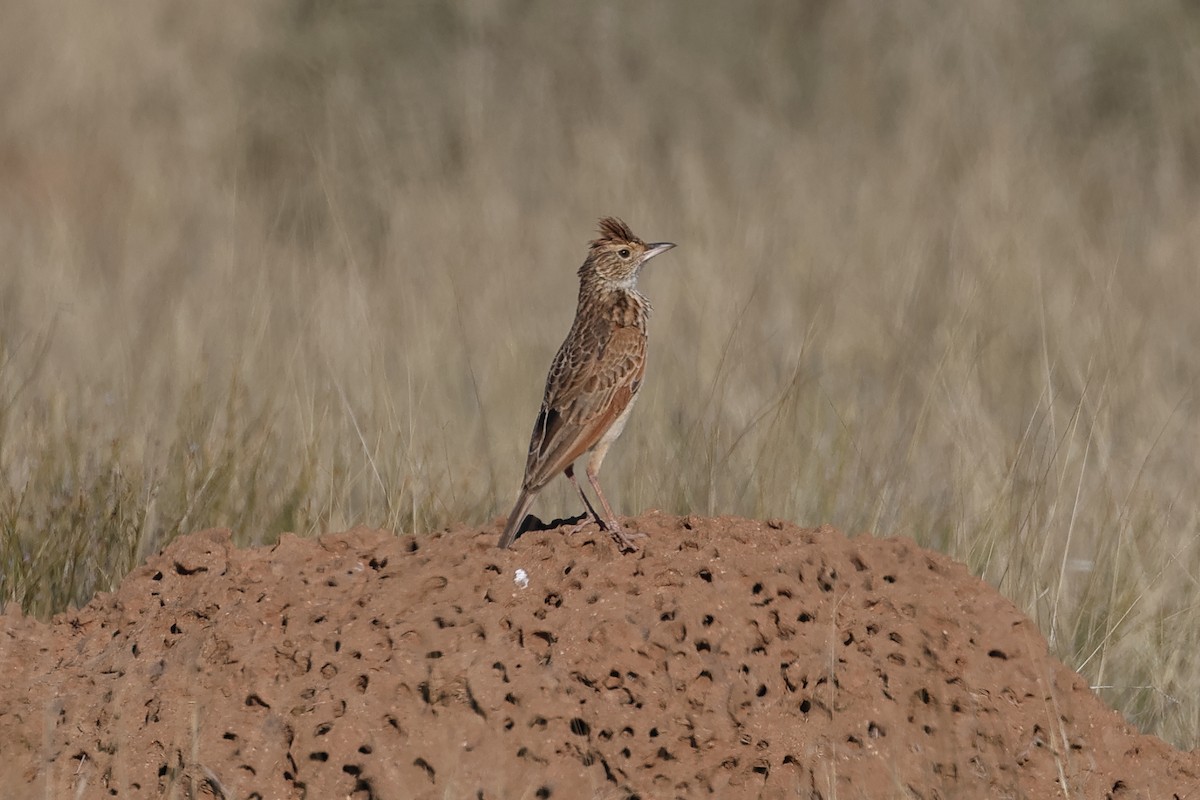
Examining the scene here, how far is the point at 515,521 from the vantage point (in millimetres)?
5242

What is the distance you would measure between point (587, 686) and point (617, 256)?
2.52 metres

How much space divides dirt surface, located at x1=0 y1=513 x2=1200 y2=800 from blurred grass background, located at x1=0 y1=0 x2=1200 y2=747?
4.68 feet

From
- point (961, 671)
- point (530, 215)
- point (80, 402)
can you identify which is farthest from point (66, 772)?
point (530, 215)

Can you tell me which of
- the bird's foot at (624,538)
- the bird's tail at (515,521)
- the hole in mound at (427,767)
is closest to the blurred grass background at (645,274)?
the bird's tail at (515,521)

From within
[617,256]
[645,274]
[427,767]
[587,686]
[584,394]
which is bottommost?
[427,767]

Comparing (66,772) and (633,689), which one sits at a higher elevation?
(633,689)

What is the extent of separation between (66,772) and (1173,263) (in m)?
8.69

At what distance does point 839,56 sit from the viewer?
17.1 m

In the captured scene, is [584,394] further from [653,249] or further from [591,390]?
[653,249]

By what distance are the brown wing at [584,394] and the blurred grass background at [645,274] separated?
968mm

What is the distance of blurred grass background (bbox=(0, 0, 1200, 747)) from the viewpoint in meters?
7.12

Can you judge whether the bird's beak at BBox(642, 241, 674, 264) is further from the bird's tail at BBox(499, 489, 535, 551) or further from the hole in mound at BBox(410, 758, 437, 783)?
the hole in mound at BBox(410, 758, 437, 783)

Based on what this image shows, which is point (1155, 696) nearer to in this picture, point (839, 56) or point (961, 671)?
point (961, 671)

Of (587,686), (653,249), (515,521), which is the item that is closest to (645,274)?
(653,249)
